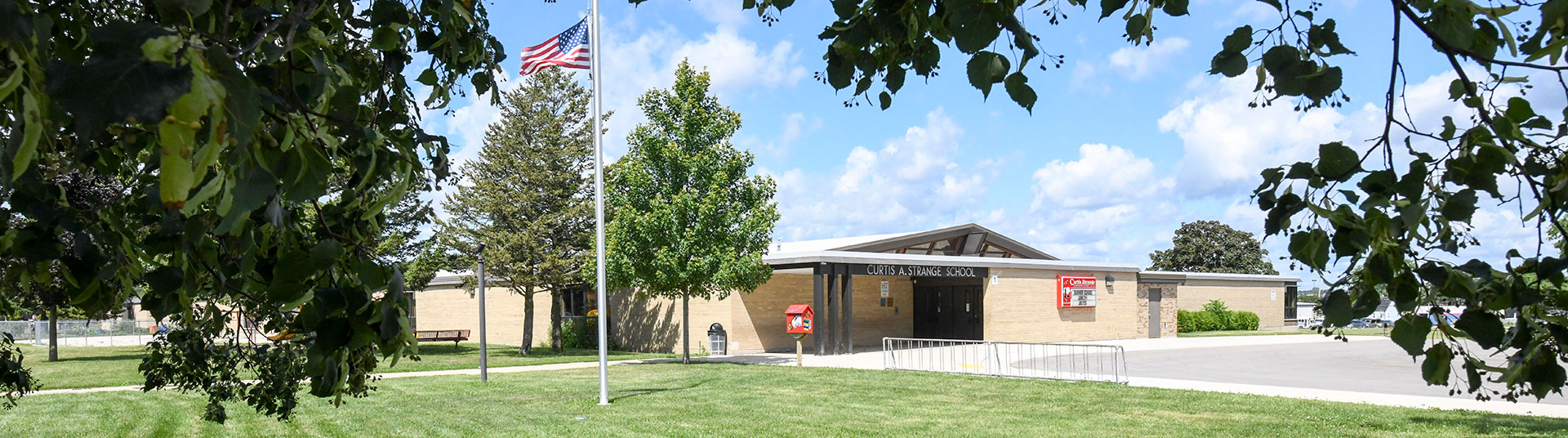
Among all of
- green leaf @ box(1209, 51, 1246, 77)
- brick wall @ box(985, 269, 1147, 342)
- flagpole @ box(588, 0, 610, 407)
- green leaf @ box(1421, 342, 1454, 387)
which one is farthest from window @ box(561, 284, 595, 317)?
green leaf @ box(1421, 342, 1454, 387)

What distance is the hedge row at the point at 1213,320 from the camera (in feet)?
134

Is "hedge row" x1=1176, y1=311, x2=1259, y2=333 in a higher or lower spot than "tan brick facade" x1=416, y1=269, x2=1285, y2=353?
lower

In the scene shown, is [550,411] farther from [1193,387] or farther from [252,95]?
[252,95]

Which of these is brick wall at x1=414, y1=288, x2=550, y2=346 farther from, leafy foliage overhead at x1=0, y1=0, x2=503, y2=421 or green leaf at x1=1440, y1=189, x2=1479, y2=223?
green leaf at x1=1440, y1=189, x2=1479, y2=223

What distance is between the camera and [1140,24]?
241 cm

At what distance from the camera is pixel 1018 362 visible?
22062 mm

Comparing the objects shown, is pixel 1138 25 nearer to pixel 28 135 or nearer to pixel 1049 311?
pixel 28 135

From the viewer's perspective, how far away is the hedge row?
40.8 m

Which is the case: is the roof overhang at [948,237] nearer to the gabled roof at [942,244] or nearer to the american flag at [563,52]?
the gabled roof at [942,244]

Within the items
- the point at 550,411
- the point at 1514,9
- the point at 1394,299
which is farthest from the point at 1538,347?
the point at 550,411

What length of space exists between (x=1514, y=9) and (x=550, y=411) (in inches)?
484

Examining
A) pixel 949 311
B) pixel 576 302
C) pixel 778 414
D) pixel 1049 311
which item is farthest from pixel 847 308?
pixel 778 414

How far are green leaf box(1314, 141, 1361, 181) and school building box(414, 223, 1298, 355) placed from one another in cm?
2293

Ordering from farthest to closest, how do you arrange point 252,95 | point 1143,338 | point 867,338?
point 1143,338 < point 867,338 < point 252,95
